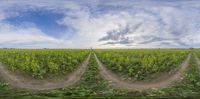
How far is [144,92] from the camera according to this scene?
22.4m

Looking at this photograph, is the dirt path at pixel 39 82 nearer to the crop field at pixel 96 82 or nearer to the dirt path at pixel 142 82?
the crop field at pixel 96 82

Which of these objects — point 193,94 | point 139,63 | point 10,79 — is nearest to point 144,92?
point 193,94

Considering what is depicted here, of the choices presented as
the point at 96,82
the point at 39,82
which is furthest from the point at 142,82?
the point at 39,82

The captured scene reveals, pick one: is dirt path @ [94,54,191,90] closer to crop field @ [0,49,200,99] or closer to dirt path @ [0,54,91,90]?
crop field @ [0,49,200,99]

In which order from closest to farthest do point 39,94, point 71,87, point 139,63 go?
point 39,94 → point 71,87 → point 139,63

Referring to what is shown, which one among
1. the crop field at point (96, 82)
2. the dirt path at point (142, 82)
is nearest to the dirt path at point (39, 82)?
the crop field at point (96, 82)

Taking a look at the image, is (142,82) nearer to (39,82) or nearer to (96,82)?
(96,82)

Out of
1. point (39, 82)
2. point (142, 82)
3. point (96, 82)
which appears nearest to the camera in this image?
point (96, 82)

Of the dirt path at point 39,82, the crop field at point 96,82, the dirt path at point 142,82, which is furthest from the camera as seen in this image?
the dirt path at point 39,82

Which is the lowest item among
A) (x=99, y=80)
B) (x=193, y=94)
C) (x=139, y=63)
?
(x=193, y=94)

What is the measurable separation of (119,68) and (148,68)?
2550 millimetres

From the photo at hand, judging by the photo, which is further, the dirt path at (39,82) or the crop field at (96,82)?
the dirt path at (39,82)

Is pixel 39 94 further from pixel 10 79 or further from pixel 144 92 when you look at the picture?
pixel 10 79

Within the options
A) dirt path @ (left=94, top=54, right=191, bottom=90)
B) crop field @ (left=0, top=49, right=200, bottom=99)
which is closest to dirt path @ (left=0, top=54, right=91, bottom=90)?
crop field @ (left=0, top=49, right=200, bottom=99)
